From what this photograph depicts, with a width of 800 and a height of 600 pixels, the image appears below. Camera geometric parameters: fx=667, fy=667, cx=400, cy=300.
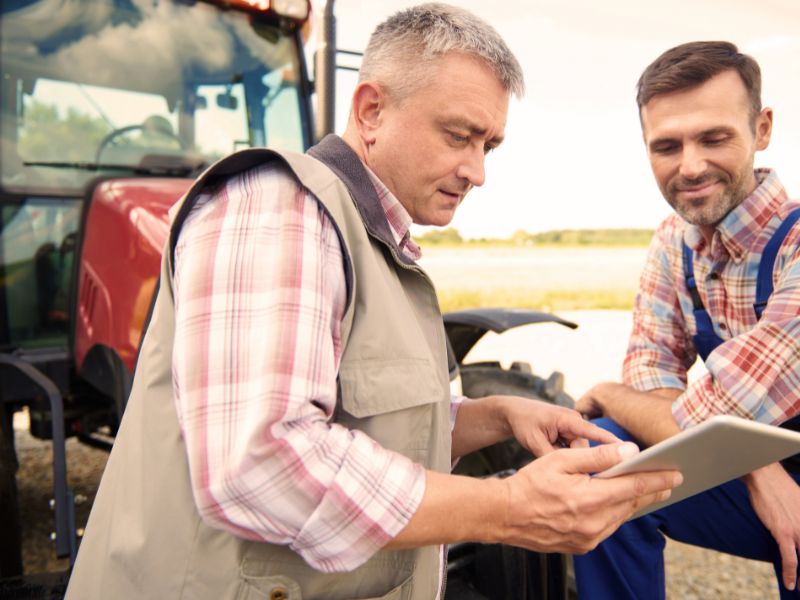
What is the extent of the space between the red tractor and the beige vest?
1.29 m

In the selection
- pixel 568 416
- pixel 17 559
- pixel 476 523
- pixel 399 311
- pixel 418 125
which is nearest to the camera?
pixel 476 523

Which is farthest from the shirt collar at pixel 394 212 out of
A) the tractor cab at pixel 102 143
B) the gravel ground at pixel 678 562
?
the gravel ground at pixel 678 562

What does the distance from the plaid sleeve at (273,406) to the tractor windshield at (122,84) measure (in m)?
2.00

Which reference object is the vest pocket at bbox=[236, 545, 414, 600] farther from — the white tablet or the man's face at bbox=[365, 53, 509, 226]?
the man's face at bbox=[365, 53, 509, 226]

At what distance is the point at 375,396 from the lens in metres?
1.08

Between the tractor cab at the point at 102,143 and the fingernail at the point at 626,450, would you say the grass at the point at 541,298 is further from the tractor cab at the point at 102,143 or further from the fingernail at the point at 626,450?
the fingernail at the point at 626,450

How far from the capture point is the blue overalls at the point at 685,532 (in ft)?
5.99

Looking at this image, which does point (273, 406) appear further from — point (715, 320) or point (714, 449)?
point (715, 320)

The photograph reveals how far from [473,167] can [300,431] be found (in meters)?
0.75

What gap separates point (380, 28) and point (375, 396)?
0.80m

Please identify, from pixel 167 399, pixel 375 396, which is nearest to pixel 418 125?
pixel 375 396

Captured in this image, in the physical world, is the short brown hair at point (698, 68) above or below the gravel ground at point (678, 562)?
above

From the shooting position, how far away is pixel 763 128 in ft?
6.84

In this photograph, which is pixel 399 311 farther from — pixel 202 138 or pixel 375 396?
pixel 202 138
